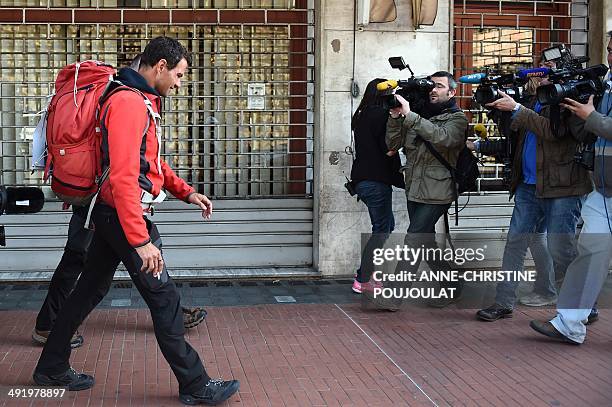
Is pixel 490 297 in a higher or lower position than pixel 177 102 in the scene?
lower

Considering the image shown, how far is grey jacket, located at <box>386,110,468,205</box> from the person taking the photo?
23.4 ft

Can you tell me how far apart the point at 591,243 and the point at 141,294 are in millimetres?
3194

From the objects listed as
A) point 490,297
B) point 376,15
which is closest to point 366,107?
point 376,15

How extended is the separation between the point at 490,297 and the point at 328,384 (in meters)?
2.44

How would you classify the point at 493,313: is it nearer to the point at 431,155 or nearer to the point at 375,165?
the point at 431,155

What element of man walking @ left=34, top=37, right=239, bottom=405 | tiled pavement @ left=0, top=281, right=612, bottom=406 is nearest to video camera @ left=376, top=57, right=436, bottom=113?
tiled pavement @ left=0, top=281, right=612, bottom=406

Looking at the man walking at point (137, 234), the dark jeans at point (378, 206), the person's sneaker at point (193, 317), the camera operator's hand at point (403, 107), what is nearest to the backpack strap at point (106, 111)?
the man walking at point (137, 234)

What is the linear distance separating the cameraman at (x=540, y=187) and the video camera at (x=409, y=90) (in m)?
0.67

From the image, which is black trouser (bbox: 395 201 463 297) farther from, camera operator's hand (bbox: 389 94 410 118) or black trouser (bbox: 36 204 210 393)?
black trouser (bbox: 36 204 210 393)

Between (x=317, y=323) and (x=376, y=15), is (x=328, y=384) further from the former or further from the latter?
(x=376, y=15)

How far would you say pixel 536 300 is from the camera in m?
7.63

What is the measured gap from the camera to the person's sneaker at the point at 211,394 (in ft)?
16.2

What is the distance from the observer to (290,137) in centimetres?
933

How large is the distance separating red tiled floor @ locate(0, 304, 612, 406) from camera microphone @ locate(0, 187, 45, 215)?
3.36 feet
